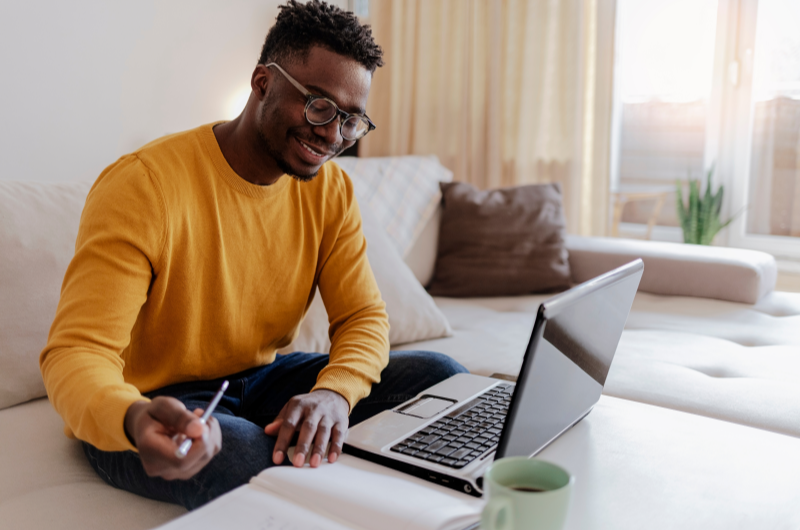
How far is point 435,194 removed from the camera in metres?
2.41

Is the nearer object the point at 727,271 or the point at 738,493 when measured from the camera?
the point at 738,493

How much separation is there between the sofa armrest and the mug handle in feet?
5.89

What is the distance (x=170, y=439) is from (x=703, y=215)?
2719mm

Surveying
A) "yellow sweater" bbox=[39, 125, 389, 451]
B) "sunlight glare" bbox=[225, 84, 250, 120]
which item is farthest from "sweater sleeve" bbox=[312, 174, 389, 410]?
"sunlight glare" bbox=[225, 84, 250, 120]

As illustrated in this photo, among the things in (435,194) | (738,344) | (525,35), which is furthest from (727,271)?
(525,35)

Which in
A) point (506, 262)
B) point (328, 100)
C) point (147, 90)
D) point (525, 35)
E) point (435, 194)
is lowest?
point (506, 262)

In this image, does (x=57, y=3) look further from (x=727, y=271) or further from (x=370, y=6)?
(x=727, y=271)

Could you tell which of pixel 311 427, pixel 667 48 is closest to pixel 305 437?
pixel 311 427

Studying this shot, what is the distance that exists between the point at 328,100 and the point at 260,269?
1.04 feet

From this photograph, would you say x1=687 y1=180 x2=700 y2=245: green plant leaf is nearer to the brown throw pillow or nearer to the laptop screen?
the brown throw pillow

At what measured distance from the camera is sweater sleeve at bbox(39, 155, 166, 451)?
782 mm

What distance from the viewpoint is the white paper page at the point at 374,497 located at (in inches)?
25.0

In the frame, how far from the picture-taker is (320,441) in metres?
0.83

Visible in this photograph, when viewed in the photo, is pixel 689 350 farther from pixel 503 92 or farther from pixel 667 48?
pixel 667 48
